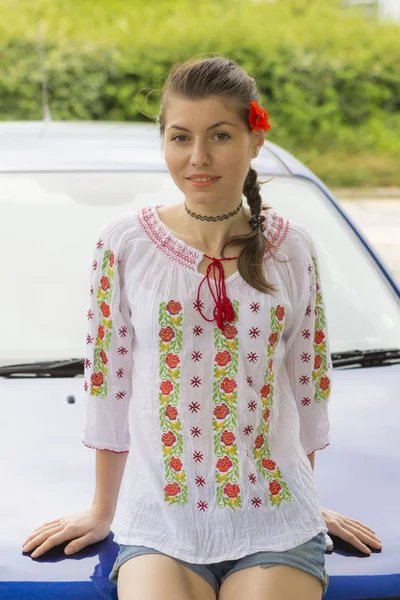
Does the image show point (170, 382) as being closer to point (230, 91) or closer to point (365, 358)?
point (230, 91)

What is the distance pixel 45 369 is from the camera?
233 centimetres

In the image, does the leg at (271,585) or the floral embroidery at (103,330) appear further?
the floral embroidery at (103,330)

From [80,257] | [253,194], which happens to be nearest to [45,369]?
[80,257]

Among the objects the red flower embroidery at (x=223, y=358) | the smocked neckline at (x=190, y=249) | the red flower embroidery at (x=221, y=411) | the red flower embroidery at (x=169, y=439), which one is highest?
the smocked neckline at (x=190, y=249)

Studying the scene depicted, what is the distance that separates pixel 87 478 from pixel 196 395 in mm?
367

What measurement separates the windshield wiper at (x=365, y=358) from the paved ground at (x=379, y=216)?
13.9 ft

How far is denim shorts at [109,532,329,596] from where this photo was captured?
160 cm

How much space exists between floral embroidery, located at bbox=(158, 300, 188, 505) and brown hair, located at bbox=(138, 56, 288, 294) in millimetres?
156

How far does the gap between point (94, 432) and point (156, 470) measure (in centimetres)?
18

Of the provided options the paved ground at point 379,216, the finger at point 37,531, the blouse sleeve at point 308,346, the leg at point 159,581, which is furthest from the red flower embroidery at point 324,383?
the paved ground at point 379,216

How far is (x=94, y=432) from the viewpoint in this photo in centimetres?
180

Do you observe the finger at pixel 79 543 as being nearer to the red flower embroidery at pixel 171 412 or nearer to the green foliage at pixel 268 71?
the red flower embroidery at pixel 171 412

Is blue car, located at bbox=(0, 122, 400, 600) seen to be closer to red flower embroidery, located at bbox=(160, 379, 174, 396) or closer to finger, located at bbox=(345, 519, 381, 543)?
finger, located at bbox=(345, 519, 381, 543)

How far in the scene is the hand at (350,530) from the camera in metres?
1.71
